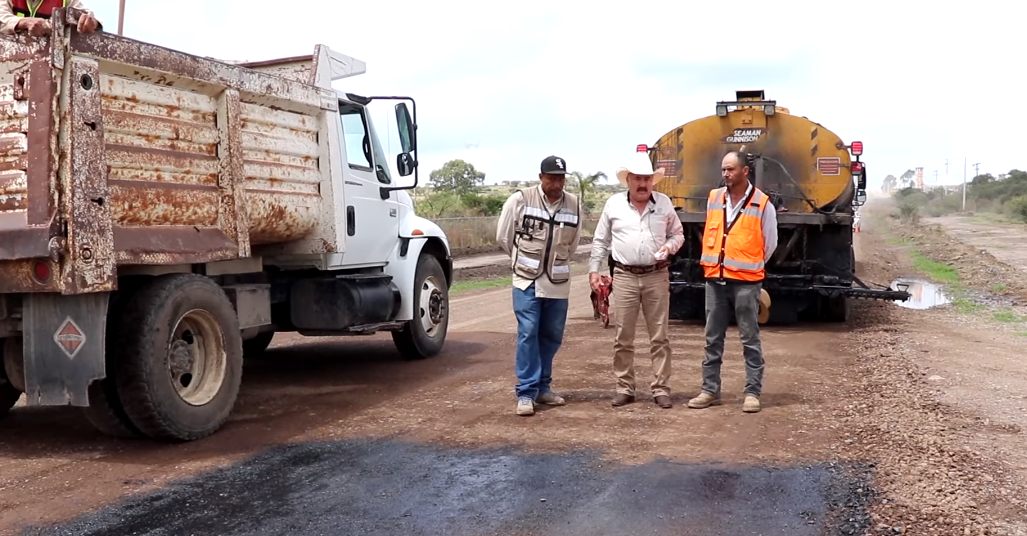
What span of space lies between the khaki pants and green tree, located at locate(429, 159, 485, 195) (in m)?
37.8

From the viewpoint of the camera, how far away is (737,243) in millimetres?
7008

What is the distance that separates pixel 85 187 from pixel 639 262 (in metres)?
3.78

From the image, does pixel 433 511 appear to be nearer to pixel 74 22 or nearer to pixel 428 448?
pixel 428 448

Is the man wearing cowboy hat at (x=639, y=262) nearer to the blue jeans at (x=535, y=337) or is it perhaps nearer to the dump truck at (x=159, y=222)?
the blue jeans at (x=535, y=337)

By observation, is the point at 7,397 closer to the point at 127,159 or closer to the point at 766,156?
the point at 127,159

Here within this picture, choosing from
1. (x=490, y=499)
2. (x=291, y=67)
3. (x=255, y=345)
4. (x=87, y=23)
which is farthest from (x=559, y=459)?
(x=255, y=345)

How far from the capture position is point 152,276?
247 inches

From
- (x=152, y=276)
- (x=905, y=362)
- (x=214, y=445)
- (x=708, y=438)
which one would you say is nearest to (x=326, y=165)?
(x=152, y=276)

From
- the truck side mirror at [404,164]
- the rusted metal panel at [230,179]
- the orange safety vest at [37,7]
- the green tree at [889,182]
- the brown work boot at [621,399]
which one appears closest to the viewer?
the orange safety vest at [37,7]

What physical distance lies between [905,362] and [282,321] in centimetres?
573

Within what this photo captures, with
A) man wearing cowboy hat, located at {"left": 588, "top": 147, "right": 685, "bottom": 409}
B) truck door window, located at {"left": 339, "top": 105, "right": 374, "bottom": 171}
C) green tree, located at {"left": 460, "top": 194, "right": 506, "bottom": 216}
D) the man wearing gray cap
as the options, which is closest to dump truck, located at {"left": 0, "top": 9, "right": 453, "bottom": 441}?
truck door window, located at {"left": 339, "top": 105, "right": 374, "bottom": 171}

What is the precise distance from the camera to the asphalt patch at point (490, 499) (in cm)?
454

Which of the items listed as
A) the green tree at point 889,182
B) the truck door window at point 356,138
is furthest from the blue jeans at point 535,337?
the green tree at point 889,182

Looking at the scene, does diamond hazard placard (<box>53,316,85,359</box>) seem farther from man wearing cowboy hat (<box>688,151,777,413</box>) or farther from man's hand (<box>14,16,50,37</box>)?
man wearing cowboy hat (<box>688,151,777,413</box>)
